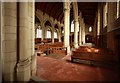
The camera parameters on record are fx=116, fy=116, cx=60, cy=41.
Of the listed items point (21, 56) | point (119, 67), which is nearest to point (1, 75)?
point (21, 56)

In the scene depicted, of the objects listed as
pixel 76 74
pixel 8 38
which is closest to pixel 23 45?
pixel 8 38

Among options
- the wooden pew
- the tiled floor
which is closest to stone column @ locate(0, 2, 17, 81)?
the tiled floor

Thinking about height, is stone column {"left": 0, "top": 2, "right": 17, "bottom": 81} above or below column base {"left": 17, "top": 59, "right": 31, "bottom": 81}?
above

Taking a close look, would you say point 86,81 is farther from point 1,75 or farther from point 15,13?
point 15,13

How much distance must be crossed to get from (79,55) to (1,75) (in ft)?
15.6

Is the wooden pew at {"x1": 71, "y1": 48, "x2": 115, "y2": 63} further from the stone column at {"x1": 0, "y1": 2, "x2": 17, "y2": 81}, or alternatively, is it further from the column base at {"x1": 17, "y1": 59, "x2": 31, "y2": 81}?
the stone column at {"x1": 0, "y1": 2, "x2": 17, "y2": 81}

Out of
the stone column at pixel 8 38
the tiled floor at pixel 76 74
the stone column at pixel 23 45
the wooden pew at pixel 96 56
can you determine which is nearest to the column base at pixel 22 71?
the stone column at pixel 23 45

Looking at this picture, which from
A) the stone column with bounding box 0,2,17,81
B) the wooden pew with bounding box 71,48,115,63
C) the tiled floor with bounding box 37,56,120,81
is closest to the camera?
the stone column with bounding box 0,2,17,81

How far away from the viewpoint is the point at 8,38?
10.9ft

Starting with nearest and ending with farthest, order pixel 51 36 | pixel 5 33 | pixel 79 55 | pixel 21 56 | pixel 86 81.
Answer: pixel 5 33 → pixel 21 56 → pixel 86 81 → pixel 79 55 → pixel 51 36

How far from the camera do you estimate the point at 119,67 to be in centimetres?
601

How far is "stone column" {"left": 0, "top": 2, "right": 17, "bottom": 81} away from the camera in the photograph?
3.29m

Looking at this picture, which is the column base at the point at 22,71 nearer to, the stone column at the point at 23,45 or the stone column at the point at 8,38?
the stone column at the point at 23,45

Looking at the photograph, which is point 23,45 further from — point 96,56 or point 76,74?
point 96,56
